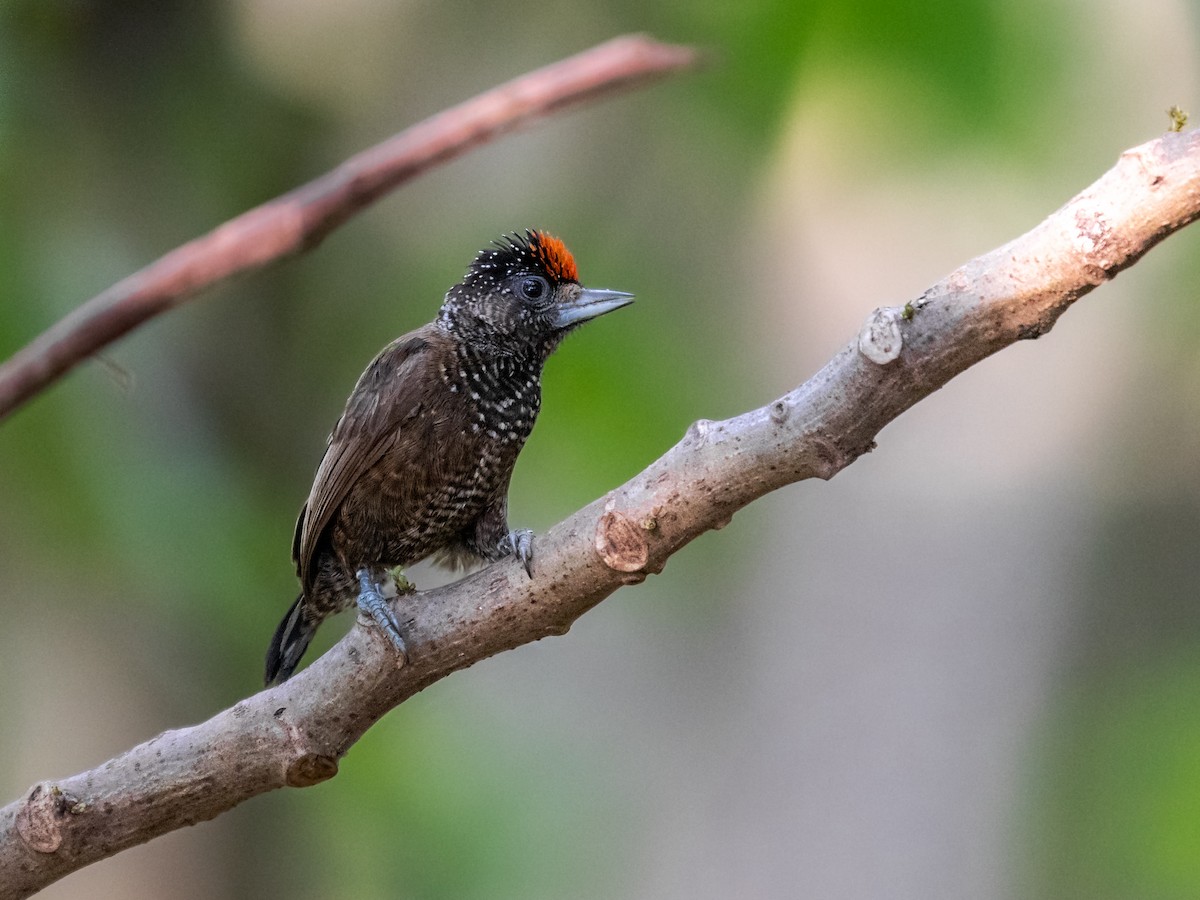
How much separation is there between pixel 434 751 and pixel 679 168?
3085mm

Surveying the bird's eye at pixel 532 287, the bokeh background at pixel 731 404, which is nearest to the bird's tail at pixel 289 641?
the bird's eye at pixel 532 287

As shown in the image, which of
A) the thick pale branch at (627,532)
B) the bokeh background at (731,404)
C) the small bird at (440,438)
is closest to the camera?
the thick pale branch at (627,532)

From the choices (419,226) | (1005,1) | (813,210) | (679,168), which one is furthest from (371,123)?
(1005,1)

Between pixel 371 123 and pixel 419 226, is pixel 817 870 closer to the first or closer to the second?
pixel 419 226

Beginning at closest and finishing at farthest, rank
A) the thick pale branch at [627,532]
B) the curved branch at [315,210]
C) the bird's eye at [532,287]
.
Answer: the curved branch at [315,210], the thick pale branch at [627,532], the bird's eye at [532,287]

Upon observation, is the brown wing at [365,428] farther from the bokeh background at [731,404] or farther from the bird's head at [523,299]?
the bokeh background at [731,404]

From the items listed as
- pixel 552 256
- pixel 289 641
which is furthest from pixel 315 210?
pixel 289 641

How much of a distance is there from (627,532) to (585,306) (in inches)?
47.9

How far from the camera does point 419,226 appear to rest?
558 cm

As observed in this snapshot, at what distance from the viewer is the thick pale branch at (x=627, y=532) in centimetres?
178

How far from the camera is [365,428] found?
3.07 metres

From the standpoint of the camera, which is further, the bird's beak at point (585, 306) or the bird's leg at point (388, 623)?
the bird's beak at point (585, 306)

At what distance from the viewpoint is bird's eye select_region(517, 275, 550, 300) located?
3.31 metres

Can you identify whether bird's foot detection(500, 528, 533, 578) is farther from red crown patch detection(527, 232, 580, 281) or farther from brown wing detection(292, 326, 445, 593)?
red crown patch detection(527, 232, 580, 281)
